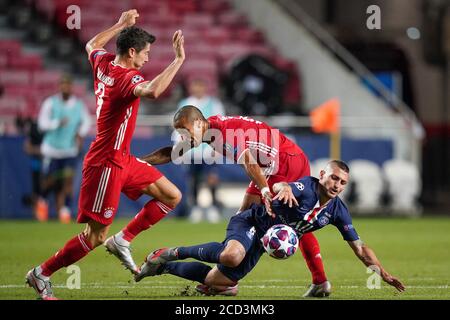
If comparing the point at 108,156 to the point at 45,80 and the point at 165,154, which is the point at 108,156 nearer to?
the point at 165,154

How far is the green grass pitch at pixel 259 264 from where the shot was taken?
26.8 feet

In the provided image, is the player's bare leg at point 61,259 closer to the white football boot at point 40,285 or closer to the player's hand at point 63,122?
the white football boot at point 40,285

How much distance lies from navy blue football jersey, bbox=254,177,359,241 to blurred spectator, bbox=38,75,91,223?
8.00 m

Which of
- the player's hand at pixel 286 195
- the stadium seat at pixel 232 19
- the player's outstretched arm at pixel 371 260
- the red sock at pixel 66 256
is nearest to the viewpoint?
the player's hand at pixel 286 195

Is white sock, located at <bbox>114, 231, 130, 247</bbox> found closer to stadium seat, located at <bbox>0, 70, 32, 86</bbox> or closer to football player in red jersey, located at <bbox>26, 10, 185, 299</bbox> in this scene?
football player in red jersey, located at <bbox>26, 10, 185, 299</bbox>

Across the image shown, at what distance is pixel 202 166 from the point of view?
15.6 meters

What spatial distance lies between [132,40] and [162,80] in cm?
97

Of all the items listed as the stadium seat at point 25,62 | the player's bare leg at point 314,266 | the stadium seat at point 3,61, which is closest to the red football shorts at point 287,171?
the player's bare leg at point 314,266

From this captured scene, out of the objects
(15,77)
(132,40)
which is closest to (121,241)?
(132,40)

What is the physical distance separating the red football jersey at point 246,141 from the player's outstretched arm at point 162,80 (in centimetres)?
78

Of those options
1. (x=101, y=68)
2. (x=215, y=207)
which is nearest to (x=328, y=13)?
(x=215, y=207)

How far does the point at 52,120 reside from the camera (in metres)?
15.4
